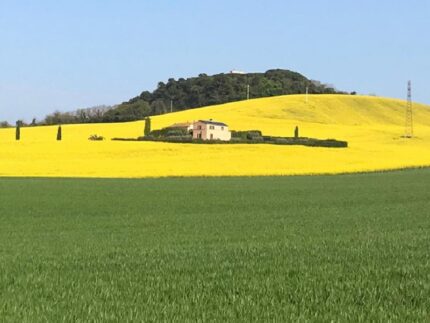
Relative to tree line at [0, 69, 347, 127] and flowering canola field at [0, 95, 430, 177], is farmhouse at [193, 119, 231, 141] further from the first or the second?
tree line at [0, 69, 347, 127]

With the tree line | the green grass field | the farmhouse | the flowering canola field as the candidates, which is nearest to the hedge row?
the flowering canola field

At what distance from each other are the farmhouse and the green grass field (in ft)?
156

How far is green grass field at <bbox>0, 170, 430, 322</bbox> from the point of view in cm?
631

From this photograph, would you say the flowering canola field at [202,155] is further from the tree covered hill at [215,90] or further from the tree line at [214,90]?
the tree covered hill at [215,90]

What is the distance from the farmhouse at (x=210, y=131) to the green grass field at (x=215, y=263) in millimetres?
47529

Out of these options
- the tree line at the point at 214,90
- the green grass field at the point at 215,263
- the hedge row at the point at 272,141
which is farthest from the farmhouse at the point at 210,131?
the tree line at the point at 214,90

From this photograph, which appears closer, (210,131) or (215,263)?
(215,263)

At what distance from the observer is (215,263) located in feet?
30.9

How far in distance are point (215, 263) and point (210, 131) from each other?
63796 millimetres

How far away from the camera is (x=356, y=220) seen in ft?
59.0

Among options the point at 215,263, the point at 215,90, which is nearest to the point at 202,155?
the point at 215,263

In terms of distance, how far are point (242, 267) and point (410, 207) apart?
49.5 ft

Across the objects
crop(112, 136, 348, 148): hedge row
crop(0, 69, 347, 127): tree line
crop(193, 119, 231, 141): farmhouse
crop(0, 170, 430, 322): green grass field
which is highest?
crop(0, 69, 347, 127): tree line

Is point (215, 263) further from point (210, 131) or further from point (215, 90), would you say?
point (215, 90)
